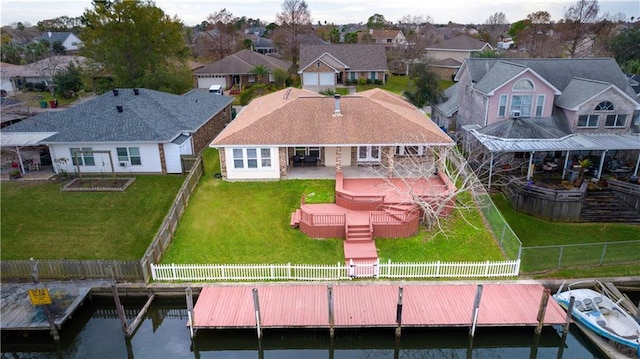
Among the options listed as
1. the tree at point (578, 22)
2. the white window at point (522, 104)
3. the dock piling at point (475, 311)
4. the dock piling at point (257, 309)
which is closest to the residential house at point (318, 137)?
the white window at point (522, 104)

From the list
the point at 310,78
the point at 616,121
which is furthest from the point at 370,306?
the point at 310,78

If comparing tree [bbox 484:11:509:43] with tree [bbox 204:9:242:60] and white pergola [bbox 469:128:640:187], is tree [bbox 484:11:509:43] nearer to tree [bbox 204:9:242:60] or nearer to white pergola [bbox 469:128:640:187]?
tree [bbox 204:9:242:60]

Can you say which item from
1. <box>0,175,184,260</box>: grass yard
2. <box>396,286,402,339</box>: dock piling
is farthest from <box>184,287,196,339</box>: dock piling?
<box>396,286,402,339</box>: dock piling

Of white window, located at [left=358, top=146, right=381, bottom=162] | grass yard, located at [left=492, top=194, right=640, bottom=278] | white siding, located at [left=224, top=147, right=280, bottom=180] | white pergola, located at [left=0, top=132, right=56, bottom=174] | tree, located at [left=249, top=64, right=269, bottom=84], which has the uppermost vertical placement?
tree, located at [left=249, top=64, right=269, bottom=84]

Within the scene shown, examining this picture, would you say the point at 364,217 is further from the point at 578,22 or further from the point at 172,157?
the point at 578,22

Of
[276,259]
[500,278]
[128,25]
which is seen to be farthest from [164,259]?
[128,25]
